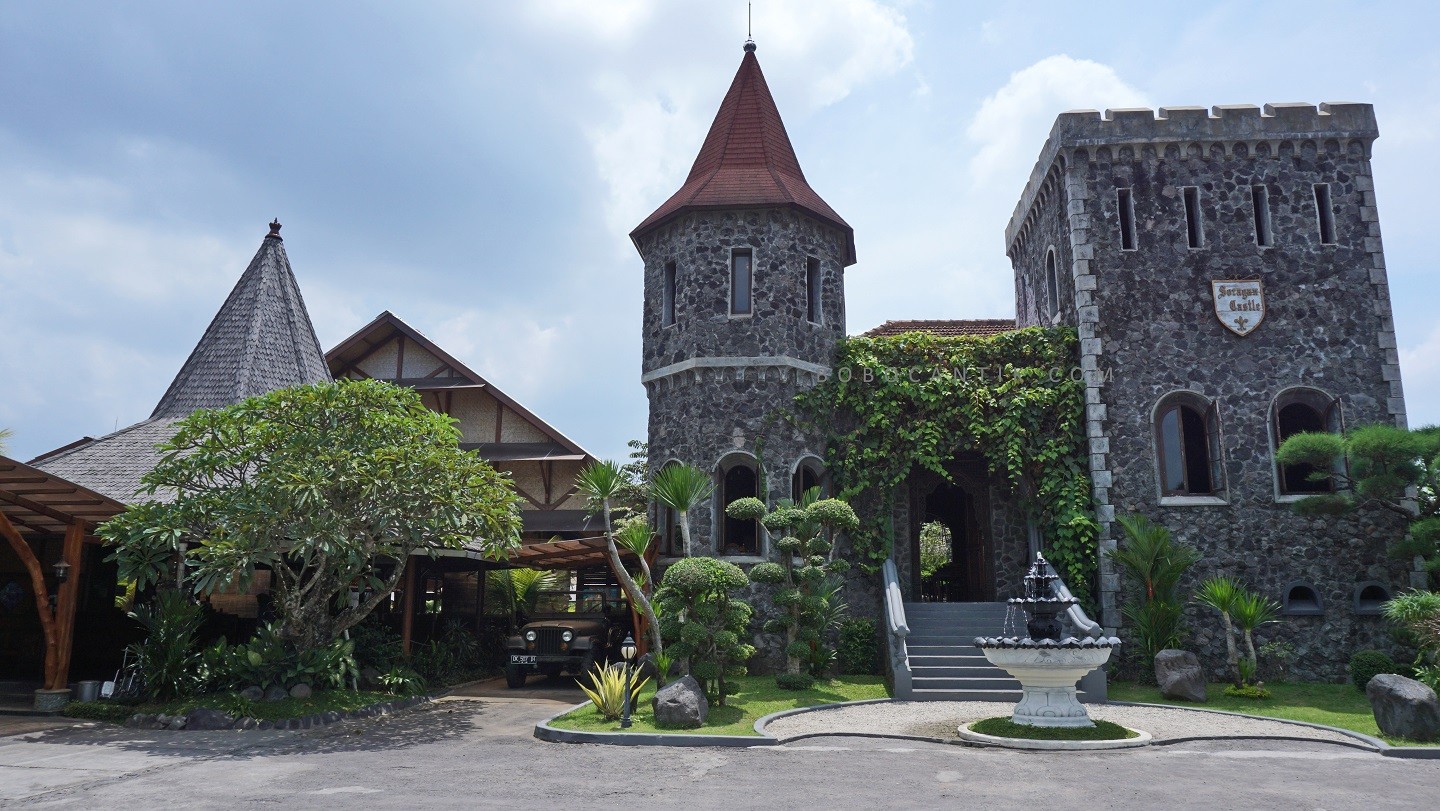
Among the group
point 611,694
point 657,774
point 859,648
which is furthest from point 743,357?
point 657,774

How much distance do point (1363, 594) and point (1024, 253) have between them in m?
9.79

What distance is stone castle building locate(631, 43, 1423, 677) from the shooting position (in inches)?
651

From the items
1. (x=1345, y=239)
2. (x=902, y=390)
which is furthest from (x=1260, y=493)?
(x=902, y=390)

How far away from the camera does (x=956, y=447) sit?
695 inches

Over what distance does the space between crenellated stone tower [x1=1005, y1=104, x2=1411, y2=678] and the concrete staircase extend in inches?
85.2

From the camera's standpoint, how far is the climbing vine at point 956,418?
17.2 metres

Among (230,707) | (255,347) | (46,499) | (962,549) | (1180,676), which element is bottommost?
(230,707)

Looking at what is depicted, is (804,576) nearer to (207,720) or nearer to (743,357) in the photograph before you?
(743,357)

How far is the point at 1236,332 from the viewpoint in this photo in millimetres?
17219

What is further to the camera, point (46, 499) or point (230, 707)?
point (46, 499)

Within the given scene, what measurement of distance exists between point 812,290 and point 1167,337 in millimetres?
6656

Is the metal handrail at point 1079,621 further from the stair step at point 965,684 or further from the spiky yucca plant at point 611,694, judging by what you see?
the spiky yucca plant at point 611,694

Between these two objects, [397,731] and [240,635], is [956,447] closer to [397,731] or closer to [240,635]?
[397,731]

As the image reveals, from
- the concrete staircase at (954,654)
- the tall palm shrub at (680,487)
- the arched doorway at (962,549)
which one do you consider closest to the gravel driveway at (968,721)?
the concrete staircase at (954,654)
